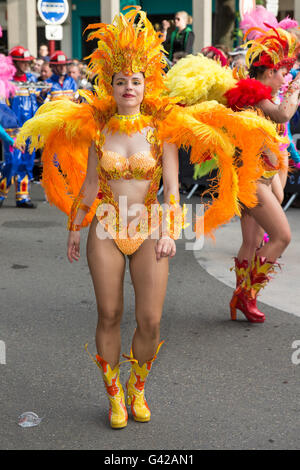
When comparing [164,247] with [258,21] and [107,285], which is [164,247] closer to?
[107,285]

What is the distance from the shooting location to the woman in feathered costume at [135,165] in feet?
10.9

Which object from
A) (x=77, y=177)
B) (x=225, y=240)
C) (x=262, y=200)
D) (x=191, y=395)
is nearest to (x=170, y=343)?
(x=191, y=395)

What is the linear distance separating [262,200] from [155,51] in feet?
5.77

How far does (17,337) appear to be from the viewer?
489 centimetres

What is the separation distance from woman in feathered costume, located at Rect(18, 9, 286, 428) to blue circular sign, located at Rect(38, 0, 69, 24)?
37.9 ft

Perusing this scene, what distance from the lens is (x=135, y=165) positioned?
3.35 metres

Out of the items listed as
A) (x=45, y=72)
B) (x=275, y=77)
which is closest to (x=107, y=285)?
(x=275, y=77)

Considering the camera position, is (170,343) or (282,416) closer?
(282,416)

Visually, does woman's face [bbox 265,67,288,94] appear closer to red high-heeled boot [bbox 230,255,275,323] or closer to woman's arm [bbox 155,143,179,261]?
red high-heeled boot [bbox 230,255,275,323]

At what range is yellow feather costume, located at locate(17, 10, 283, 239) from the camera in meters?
3.32
